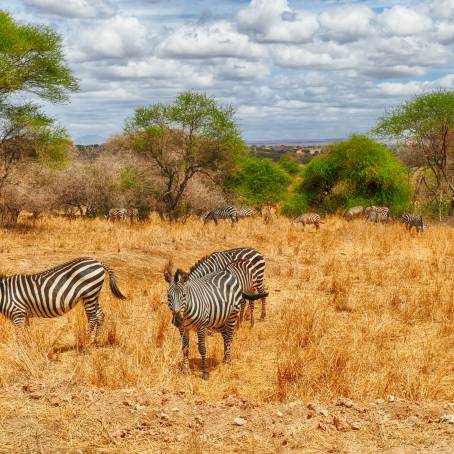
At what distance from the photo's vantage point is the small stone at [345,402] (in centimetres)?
588

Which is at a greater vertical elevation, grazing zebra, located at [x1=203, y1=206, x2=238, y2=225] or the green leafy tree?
the green leafy tree

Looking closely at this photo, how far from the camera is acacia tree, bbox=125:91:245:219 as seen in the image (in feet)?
87.7

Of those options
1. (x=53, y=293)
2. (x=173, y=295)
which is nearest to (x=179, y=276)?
(x=173, y=295)

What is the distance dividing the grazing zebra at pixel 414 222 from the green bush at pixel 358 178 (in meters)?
5.57

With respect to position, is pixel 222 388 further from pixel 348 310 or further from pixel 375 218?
pixel 375 218

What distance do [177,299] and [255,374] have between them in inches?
64.6

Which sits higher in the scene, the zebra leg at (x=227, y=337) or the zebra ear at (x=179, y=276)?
the zebra ear at (x=179, y=276)

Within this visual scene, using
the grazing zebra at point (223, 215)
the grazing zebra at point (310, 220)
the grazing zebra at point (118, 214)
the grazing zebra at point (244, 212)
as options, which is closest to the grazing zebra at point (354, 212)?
the grazing zebra at point (310, 220)

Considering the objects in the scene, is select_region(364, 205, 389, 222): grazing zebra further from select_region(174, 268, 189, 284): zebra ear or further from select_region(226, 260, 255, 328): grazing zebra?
select_region(174, 268, 189, 284): zebra ear

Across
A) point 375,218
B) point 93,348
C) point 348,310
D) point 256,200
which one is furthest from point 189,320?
point 256,200

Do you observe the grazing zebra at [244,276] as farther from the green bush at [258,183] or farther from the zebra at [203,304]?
the green bush at [258,183]

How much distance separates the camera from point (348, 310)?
453 inches

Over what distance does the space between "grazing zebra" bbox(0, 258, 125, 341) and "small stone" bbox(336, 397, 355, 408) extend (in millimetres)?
4384

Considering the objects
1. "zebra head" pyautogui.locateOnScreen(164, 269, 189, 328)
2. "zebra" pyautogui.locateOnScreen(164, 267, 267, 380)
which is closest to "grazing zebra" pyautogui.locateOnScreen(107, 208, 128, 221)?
"zebra" pyautogui.locateOnScreen(164, 267, 267, 380)
